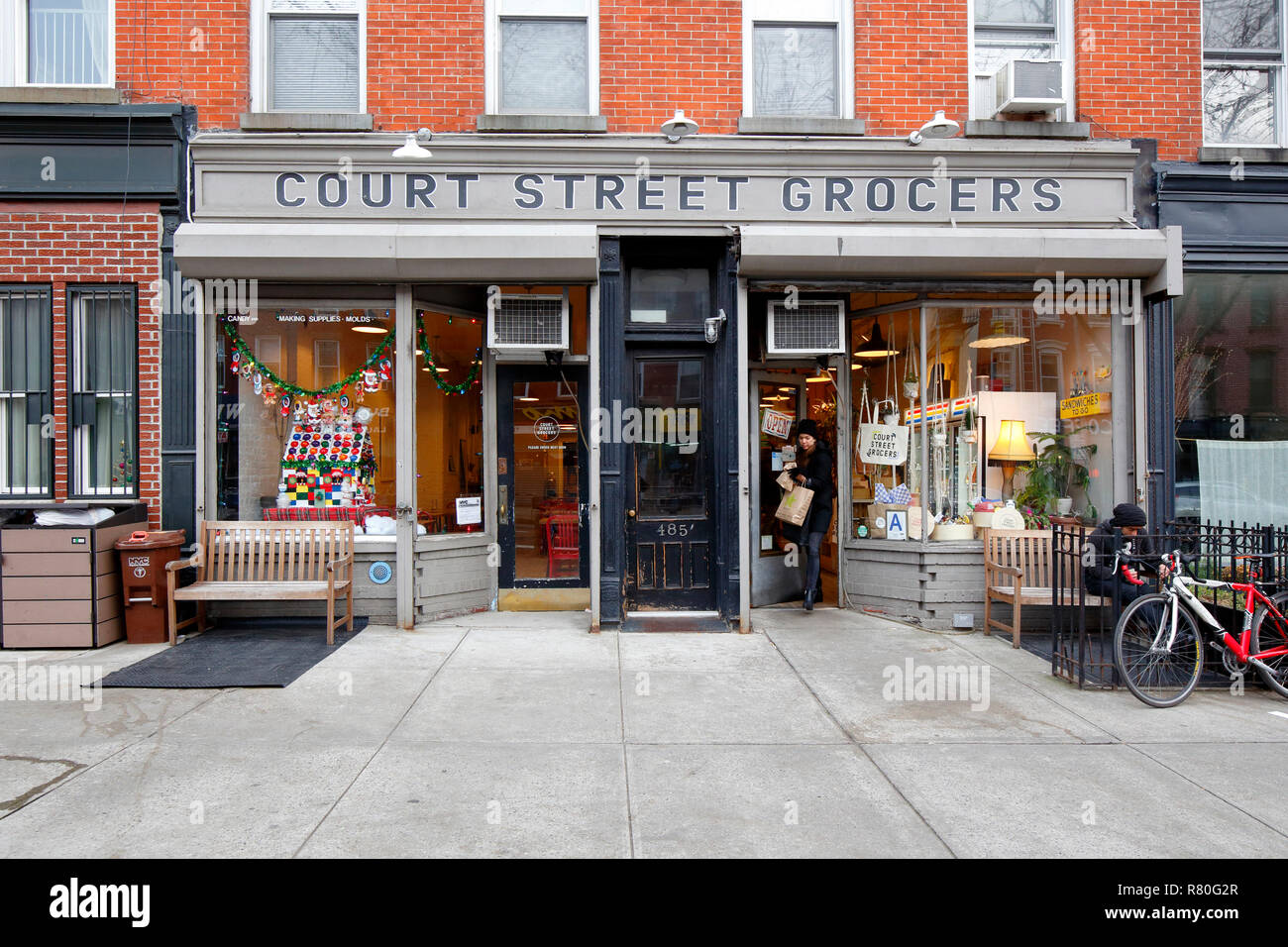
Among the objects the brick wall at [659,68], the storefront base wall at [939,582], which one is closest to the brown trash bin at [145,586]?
the brick wall at [659,68]

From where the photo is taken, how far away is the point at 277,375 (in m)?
8.80

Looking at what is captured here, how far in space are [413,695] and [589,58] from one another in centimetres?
660

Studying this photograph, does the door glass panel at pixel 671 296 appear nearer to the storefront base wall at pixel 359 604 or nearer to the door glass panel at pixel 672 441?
the door glass panel at pixel 672 441

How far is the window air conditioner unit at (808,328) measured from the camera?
8.87 m

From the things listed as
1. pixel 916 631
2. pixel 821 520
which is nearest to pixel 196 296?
pixel 821 520

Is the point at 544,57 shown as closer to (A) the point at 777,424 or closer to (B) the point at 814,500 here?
(A) the point at 777,424

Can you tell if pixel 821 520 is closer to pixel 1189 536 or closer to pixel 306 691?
pixel 1189 536

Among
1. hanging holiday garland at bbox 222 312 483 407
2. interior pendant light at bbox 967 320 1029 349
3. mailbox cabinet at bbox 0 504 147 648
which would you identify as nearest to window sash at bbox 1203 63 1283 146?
interior pendant light at bbox 967 320 1029 349

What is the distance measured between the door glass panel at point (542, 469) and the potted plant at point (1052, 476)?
4.99m

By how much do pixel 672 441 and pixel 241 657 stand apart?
15.1 feet

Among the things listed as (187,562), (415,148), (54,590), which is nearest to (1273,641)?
(415,148)

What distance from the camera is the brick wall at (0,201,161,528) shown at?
27.5 feet

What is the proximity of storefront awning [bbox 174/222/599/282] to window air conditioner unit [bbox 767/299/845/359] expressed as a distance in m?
2.06

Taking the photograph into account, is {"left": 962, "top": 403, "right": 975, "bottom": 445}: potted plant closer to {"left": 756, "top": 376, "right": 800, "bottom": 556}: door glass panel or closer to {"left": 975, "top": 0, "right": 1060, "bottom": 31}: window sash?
{"left": 756, "top": 376, "right": 800, "bottom": 556}: door glass panel
